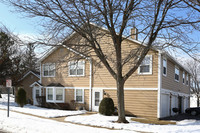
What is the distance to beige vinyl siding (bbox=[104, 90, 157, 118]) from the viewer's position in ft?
53.9

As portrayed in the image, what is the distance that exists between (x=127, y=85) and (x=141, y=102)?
1.80m

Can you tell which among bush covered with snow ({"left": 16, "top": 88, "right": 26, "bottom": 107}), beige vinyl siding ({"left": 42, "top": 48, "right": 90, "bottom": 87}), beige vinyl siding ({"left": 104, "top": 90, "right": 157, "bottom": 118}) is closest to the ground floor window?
beige vinyl siding ({"left": 42, "top": 48, "right": 90, "bottom": 87})

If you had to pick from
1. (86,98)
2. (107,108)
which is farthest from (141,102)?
(86,98)

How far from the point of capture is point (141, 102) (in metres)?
16.9

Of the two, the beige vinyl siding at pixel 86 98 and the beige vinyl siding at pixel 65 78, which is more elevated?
the beige vinyl siding at pixel 65 78

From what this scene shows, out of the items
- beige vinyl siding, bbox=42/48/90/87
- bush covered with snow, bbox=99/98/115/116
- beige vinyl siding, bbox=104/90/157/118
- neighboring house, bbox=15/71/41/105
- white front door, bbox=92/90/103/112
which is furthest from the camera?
neighboring house, bbox=15/71/41/105

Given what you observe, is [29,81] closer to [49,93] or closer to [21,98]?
[49,93]

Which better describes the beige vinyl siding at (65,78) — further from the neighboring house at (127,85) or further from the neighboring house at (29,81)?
the neighboring house at (29,81)

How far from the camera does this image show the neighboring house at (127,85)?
16.5 m

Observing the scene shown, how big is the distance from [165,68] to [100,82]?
560cm

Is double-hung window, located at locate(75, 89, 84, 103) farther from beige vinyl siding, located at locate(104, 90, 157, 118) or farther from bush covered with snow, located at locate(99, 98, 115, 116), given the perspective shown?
beige vinyl siding, located at locate(104, 90, 157, 118)

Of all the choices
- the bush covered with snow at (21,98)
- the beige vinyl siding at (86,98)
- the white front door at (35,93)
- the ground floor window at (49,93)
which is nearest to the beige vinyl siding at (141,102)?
the beige vinyl siding at (86,98)

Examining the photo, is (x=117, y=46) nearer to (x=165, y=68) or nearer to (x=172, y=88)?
(x=165, y=68)

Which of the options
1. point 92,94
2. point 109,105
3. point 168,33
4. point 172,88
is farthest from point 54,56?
point 168,33
